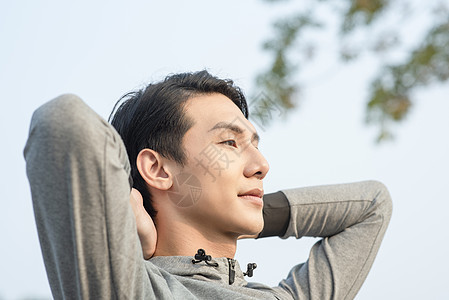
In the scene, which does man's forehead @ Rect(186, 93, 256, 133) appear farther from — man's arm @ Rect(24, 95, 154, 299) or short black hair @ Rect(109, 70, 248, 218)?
man's arm @ Rect(24, 95, 154, 299)

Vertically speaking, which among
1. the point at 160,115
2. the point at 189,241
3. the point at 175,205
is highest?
the point at 160,115

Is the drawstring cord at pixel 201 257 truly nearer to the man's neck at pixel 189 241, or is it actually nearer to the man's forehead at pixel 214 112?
the man's neck at pixel 189 241

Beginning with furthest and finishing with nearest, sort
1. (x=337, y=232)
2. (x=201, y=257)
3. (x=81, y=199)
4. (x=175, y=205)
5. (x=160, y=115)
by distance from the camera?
(x=337, y=232), (x=160, y=115), (x=175, y=205), (x=201, y=257), (x=81, y=199)

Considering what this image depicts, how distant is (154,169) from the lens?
1990 millimetres

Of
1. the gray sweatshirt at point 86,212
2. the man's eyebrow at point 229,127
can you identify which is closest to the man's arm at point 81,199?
the gray sweatshirt at point 86,212

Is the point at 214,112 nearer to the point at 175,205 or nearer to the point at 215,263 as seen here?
the point at 175,205

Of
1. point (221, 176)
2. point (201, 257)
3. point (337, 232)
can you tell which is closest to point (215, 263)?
point (201, 257)

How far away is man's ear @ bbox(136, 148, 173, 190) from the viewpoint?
1944 mm

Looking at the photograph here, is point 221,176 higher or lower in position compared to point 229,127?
lower

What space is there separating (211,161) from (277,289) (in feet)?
1.87

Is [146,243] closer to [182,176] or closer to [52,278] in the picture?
[182,176]

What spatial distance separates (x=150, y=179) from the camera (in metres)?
1.96

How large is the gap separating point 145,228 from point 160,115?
0.43 metres

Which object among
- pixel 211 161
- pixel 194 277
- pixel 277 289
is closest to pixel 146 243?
pixel 194 277
